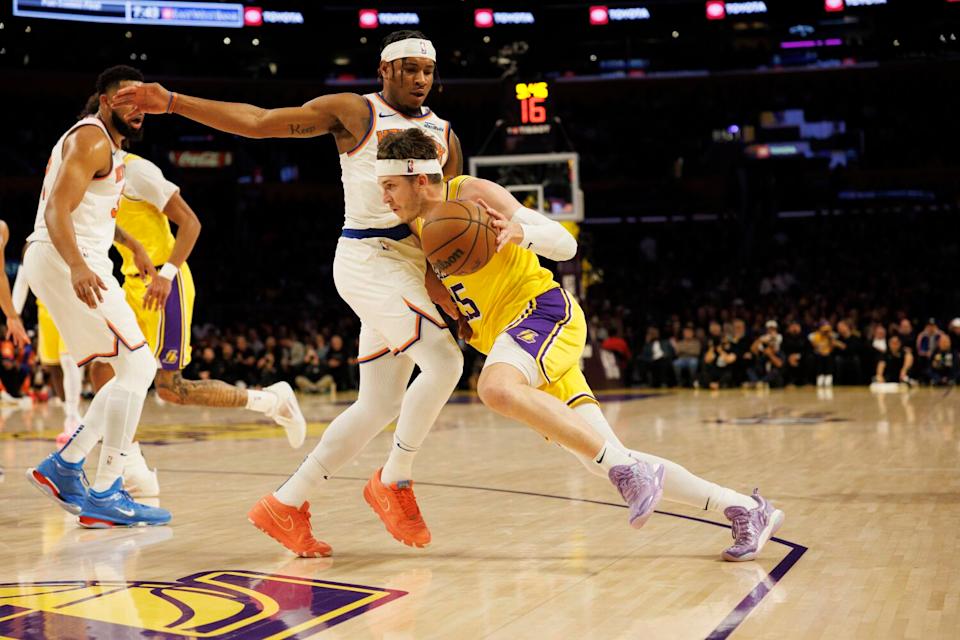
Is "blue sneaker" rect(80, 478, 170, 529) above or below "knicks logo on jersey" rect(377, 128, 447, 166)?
below

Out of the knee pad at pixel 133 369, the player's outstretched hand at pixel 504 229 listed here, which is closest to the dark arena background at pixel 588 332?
the player's outstretched hand at pixel 504 229

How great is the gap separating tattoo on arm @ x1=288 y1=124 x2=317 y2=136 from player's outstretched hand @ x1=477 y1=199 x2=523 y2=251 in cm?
76

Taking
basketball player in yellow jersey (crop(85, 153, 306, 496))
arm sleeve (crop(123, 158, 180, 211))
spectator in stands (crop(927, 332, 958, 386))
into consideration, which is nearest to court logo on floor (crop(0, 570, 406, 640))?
basketball player in yellow jersey (crop(85, 153, 306, 496))

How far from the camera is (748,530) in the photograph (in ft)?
13.2

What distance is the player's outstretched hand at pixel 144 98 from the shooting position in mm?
4160

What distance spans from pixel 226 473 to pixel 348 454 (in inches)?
116

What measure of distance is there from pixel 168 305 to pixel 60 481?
162cm

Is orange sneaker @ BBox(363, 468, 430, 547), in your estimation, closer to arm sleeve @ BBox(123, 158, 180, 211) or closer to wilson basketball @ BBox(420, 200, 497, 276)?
wilson basketball @ BBox(420, 200, 497, 276)

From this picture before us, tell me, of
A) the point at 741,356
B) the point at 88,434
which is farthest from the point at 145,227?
the point at 741,356

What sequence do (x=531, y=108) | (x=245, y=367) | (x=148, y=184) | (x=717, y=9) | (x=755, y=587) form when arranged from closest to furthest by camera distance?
(x=755, y=587) → (x=148, y=184) → (x=531, y=108) → (x=245, y=367) → (x=717, y=9)

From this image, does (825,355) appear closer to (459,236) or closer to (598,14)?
(598,14)

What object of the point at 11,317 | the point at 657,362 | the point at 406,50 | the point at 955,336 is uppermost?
the point at 406,50

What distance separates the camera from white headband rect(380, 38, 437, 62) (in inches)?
172

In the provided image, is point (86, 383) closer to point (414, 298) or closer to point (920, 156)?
point (414, 298)
